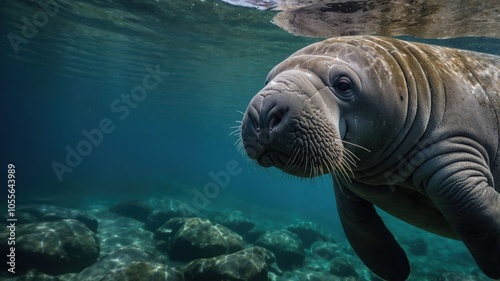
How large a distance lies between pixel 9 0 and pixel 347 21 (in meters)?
15.3

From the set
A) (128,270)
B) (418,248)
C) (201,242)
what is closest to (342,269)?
(201,242)

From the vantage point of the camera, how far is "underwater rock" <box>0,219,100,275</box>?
326 inches

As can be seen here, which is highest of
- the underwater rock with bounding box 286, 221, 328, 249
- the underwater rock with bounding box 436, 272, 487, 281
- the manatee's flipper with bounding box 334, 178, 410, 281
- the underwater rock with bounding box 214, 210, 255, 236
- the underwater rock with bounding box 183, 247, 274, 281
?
the manatee's flipper with bounding box 334, 178, 410, 281

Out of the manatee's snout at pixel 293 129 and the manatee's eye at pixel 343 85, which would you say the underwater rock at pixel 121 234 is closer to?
the manatee's snout at pixel 293 129

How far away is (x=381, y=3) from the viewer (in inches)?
324

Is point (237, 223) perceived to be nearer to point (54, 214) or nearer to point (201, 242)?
point (201, 242)

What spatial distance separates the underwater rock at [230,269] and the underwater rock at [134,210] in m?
9.45

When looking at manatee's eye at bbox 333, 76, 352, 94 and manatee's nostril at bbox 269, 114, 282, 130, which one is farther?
manatee's eye at bbox 333, 76, 352, 94

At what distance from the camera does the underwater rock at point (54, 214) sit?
13102mm

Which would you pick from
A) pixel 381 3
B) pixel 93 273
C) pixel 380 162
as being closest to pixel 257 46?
pixel 381 3

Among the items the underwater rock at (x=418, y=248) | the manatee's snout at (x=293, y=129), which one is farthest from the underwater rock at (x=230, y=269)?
the underwater rock at (x=418, y=248)

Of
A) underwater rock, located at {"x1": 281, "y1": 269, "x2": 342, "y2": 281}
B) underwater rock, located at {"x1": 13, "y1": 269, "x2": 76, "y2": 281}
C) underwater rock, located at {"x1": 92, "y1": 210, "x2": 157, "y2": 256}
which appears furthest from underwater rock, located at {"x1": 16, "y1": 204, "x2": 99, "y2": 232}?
underwater rock, located at {"x1": 281, "y1": 269, "x2": 342, "y2": 281}

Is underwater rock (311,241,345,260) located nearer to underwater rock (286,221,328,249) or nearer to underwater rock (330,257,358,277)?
underwater rock (286,221,328,249)

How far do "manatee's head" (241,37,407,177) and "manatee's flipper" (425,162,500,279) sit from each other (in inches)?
19.8
